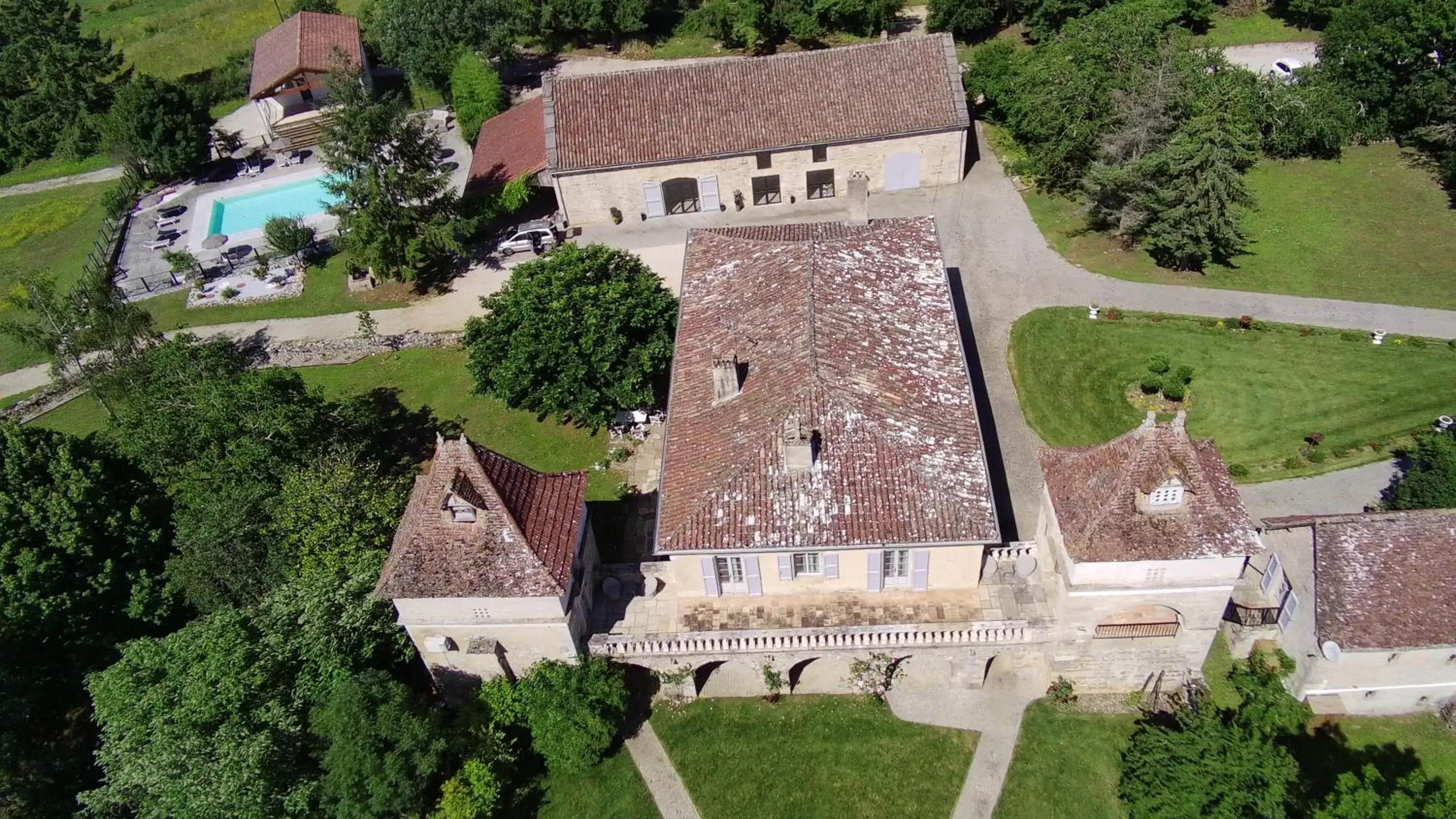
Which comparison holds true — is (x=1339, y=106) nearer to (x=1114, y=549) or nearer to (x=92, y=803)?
(x=1114, y=549)

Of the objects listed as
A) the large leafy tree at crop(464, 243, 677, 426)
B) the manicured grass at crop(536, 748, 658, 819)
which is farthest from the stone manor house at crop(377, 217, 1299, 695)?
the large leafy tree at crop(464, 243, 677, 426)

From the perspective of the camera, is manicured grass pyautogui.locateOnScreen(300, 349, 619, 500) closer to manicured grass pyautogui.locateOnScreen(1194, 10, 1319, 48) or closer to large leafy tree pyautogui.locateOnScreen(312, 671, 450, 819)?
large leafy tree pyautogui.locateOnScreen(312, 671, 450, 819)

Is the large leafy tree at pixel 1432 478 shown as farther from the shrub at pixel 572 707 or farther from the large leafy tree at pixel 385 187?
the large leafy tree at pixel 385 187

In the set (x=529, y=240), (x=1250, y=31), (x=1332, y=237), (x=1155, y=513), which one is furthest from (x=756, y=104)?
(x=1250, y=31)

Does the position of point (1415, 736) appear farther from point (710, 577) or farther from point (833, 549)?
point (710, 577)

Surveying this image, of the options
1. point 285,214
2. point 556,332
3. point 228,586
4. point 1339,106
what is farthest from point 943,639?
point 285,214

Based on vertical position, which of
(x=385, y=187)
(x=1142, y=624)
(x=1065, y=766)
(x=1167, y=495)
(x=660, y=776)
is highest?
(x=385, y=187)
